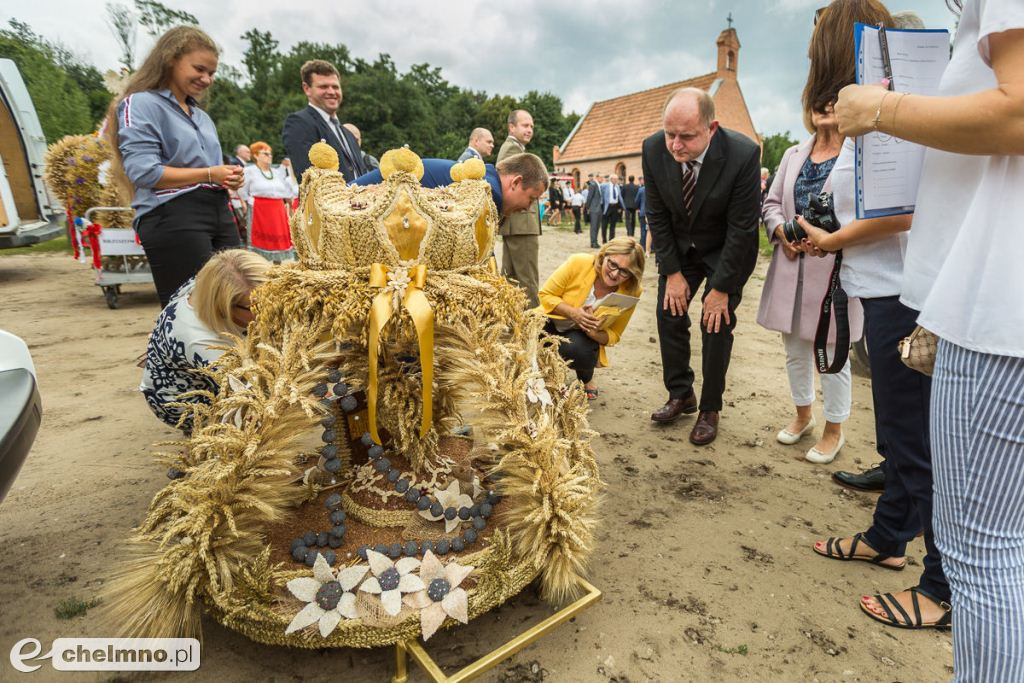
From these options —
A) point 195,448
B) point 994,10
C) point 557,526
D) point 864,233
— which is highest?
point 994,10

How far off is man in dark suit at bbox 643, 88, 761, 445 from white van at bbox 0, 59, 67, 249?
304 inches

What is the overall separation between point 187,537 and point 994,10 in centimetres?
203

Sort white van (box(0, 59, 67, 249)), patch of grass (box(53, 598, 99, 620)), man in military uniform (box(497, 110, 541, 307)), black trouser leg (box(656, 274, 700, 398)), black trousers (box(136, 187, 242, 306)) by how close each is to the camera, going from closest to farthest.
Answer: patch of grass (box(53, 598, 99, 620)) < black trousers (box(136, 187, 242, 306)) < black trouser leg (box(656, 274, 700, 398)) < man in military uniform (box(497, 110, 541, 307)) < white van (box(0, 59, 67, 249))

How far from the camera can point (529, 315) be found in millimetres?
1869

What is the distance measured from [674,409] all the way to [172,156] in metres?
3.27

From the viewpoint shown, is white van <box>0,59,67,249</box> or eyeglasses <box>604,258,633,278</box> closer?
eyeglasses <box>604,258,633,278</box>

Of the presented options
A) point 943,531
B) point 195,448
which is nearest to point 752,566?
point 943,531

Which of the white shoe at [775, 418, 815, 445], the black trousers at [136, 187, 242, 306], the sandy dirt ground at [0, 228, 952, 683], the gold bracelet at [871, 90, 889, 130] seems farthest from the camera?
the white shoe at [775, 418, 815, 445]

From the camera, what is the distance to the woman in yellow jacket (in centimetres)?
333

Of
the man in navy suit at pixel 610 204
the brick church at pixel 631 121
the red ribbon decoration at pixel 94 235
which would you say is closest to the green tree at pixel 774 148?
the brick church at pixel 631 121

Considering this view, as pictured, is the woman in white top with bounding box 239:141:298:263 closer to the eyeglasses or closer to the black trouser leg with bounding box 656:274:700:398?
the eyeglasses

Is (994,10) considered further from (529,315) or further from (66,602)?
(66,602)

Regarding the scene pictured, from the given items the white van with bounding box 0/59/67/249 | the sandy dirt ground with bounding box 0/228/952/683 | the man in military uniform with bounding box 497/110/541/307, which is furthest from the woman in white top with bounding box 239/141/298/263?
the man in military uniform with bounding box 497/110/541/307

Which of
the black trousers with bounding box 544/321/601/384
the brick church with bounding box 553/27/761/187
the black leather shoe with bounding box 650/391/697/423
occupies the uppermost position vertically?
the brick church with bounding box 553/27/761/187
